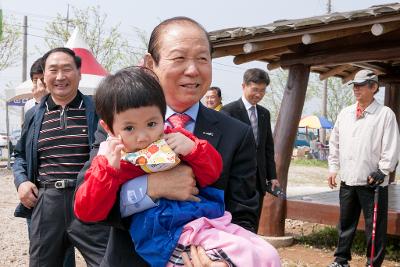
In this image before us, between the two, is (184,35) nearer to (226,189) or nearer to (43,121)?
(226,189)

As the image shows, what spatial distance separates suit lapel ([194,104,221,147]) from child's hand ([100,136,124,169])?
35 cm

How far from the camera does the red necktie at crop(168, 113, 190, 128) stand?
6.15 ft

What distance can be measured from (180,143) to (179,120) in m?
0.30

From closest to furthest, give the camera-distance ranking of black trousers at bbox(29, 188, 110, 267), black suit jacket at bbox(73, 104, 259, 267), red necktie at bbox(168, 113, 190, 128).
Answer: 1. black suit jacket at bbox(73, 104, 259, 267)
2. red necktie at bbox(168, 113, 190, 128)
3. black trousers at bbox(29, 188, 110, 267)

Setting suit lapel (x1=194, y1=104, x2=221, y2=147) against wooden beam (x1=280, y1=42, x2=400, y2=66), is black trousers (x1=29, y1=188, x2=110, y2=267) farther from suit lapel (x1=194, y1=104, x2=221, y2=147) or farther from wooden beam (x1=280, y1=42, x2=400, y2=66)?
wooden beam (x1=280, y1=42, x2=400, y2=66)

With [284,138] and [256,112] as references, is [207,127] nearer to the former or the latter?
[256,112]

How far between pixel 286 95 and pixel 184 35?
519 centimetres

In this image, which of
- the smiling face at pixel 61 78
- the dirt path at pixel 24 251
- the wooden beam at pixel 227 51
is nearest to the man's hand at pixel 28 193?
the smiling face at pixel 61 78

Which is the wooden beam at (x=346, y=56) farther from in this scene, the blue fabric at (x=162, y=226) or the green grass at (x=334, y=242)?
the blue fabric at (x=162, y=226)

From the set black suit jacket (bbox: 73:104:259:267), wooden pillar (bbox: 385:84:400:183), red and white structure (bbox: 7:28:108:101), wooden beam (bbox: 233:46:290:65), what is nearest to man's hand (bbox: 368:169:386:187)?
wooden beam (bbox: 233:46:290:65)

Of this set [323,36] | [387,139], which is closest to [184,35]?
[387,139]

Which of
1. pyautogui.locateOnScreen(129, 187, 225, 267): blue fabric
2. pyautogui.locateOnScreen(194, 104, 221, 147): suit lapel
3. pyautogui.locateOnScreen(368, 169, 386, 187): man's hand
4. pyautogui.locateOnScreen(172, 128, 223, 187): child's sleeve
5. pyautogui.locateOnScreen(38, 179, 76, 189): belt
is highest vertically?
pyautogui.locateOnScreen(194, 104, 221, 147): suit lapel

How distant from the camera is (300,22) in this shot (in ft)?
18.5

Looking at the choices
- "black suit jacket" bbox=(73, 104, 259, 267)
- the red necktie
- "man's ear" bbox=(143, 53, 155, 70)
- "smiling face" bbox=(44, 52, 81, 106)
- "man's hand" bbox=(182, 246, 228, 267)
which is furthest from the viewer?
"smiling face" bbox=(44, 52, 81, 106)
